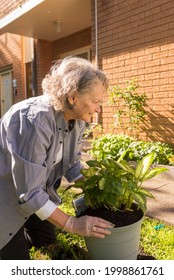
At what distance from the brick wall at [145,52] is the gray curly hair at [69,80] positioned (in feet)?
11.7

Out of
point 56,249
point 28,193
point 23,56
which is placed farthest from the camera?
point 23,56

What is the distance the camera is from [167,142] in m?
5.12


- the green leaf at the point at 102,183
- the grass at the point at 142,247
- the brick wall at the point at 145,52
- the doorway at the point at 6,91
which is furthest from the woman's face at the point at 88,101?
the doorway at the point at 6,91

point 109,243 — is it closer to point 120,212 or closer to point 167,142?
point 120,212

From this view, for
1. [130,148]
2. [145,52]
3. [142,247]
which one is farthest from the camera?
[145,52]

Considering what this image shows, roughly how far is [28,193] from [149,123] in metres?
4.08

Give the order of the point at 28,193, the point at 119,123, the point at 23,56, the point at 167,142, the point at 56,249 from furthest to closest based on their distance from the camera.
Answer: the point at 23,56 → the point at 119,123 → the point at 167,142 → the point at 56,249 → the point at 28,193

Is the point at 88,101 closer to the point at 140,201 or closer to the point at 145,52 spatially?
the point at 140,201

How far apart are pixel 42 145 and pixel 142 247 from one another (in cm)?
124

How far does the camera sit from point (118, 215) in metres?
1.87

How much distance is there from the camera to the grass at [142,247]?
2219mm

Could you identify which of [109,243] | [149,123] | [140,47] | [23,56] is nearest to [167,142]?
[149,123]

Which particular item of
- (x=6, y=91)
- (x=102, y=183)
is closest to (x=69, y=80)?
(x=102, y=183)

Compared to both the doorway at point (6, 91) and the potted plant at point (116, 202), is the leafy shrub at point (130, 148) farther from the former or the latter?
the doorway at point (6, 91)
